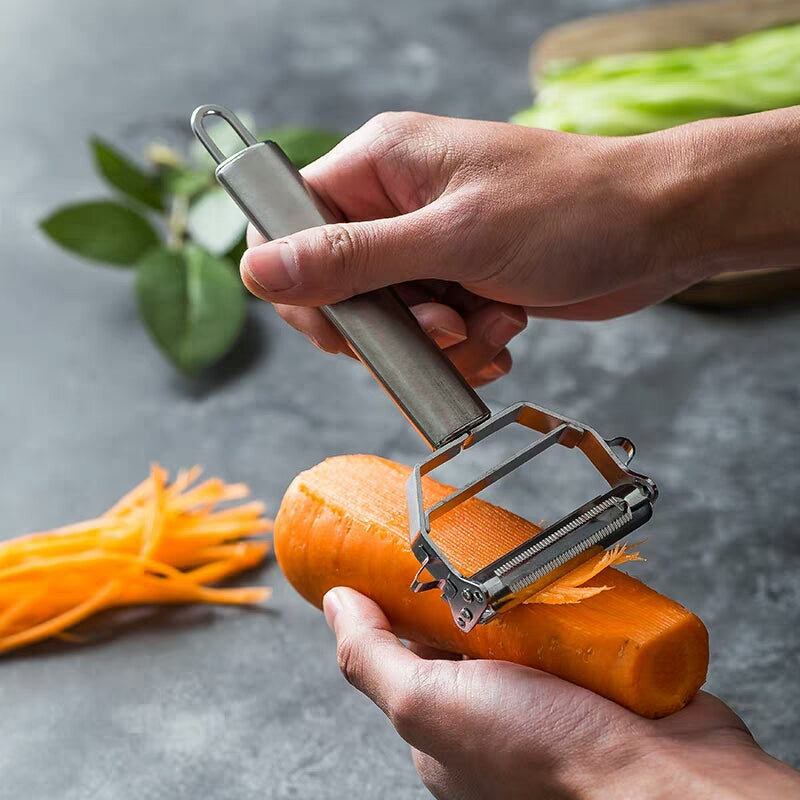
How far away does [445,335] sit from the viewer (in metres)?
1.69

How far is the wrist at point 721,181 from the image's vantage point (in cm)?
158

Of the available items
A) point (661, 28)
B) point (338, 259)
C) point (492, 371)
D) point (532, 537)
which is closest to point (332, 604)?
point (532, 537)

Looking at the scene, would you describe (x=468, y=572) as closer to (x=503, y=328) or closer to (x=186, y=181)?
(x=503, y=328)

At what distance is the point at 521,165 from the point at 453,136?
0.11 metres

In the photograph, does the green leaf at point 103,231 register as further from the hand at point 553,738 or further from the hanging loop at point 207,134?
the hand at point 553,738

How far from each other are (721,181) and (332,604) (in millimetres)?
805


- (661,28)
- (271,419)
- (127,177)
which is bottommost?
(661,28)

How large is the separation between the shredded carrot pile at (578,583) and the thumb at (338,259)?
422 mm

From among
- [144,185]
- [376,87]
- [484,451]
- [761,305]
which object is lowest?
[761,305]

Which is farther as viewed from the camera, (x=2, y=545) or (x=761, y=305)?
(x=761, y=305)

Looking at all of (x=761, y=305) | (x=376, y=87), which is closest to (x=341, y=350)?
(x=761, y=305)

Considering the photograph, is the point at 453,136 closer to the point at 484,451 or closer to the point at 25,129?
the point at 484,451

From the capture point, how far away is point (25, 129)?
3006mm

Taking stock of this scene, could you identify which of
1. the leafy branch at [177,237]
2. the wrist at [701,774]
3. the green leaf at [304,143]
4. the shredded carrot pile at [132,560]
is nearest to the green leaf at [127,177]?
the leafy branch at [177,237]
